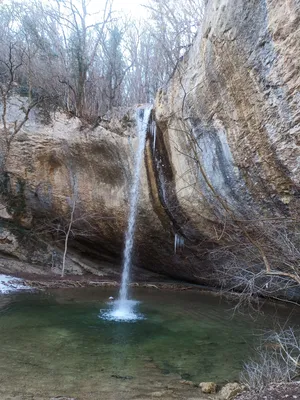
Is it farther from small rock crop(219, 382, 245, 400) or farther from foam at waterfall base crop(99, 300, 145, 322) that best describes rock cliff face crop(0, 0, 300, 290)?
foam at waterfall base crop(99, 300, 145, 322)

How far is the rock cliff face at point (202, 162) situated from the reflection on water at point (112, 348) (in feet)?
5.94

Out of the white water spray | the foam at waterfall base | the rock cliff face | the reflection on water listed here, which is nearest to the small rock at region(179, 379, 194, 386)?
the reflection on water

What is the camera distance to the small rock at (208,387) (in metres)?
4.88

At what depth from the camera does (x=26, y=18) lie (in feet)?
62.5

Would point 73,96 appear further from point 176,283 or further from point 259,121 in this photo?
point 259,121

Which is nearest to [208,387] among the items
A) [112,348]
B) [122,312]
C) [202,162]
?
[112,348]

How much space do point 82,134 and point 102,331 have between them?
7468 millimetres

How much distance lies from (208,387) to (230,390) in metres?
0.30

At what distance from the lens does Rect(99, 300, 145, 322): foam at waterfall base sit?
9.00 meters

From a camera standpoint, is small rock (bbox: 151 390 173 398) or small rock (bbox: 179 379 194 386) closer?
small rock (bbox: 151 390 173 398)

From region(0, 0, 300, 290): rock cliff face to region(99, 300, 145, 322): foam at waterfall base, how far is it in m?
2.75

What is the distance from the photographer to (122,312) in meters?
9.74

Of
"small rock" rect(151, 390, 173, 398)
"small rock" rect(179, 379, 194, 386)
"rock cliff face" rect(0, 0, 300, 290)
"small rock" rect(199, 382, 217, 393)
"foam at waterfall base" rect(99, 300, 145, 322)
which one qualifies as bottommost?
"small rock" rect(151, 390, 173, 398)

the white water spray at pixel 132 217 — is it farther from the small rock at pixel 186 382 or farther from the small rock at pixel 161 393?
the small rock at pixel 161 393
